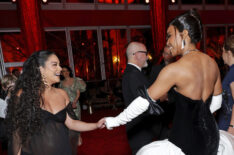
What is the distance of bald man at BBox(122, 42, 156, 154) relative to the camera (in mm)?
2263

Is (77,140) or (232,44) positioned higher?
(232,44)

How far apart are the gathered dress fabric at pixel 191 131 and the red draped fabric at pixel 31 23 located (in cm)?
582

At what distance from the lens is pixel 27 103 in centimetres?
140

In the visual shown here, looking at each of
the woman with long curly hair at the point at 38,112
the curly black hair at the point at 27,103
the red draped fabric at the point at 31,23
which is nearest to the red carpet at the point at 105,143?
the woman with long curly hair at the point at 38,112

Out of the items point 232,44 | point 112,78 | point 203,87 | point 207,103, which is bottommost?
point 112,78

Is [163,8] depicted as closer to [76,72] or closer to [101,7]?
[101,7]

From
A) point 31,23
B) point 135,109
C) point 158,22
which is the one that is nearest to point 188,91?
point 135,109

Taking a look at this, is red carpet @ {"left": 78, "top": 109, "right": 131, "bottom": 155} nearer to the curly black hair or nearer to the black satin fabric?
the black satin fabric

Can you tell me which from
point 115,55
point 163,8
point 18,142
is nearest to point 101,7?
point 115,55

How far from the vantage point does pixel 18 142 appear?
53.9 inches

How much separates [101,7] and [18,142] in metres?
6.85

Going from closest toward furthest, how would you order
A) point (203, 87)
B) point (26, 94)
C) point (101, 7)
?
point (203, 87)
point (26, 94)
point (101, 7)

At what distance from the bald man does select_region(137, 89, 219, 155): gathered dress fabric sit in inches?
35.9

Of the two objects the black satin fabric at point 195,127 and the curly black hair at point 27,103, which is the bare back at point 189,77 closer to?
the black satin fabric at point 195,127
